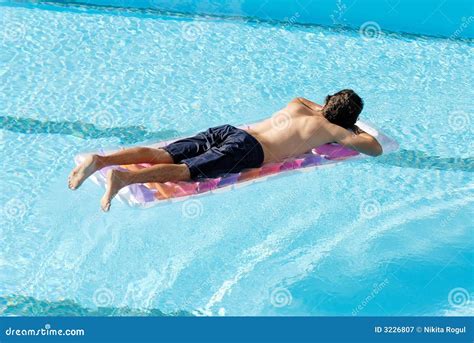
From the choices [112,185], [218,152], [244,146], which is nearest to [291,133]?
[244,146]

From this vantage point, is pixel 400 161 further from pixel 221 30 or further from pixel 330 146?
pixel 221 30

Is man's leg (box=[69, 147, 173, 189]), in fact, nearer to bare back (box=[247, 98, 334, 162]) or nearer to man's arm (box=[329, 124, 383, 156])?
bare back (box=[247, 98, 334, 162])

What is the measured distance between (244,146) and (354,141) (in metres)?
0.78

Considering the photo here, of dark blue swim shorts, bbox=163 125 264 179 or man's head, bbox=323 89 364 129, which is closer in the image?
dark blue swim shorts, bbox=163 125 264 179

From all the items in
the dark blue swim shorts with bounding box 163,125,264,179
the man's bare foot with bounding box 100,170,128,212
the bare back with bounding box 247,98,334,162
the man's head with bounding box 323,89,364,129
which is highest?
the man's head with bounding box 323,89,364,129

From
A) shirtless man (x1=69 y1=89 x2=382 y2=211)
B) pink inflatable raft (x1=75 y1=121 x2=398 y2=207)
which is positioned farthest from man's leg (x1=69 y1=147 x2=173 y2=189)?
pink inflatable raft (x1=75 y1=121 x2=398 y2=207)

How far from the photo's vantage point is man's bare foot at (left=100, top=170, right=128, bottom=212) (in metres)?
4.89

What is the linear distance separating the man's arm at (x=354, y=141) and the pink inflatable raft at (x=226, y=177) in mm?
61

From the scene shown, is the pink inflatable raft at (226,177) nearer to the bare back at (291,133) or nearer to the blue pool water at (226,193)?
the bare back at (291,133)

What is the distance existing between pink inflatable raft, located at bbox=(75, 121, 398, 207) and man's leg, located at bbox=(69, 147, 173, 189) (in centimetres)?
10

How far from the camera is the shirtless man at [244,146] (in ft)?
16.6

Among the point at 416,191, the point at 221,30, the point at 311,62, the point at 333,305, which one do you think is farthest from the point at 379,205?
the point at 221,30

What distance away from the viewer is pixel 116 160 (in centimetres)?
516

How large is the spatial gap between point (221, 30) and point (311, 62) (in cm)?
98
